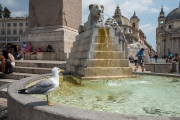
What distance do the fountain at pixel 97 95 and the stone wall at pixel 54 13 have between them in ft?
13.3

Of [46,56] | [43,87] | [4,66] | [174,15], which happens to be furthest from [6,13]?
[43,87]

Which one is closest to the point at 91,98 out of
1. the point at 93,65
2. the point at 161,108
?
the point at 161,108

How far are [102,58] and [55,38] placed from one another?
6123 millimetres

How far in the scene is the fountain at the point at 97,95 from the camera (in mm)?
2302

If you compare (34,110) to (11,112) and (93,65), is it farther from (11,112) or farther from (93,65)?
(93,65)

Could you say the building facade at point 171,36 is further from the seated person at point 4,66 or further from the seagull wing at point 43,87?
the seagull wing at point 43,87

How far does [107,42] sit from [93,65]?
106 centimetres

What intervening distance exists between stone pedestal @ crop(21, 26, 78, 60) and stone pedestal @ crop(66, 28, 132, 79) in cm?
475

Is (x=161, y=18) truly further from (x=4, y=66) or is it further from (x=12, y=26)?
(x=4, y=66)

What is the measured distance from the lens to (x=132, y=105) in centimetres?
326

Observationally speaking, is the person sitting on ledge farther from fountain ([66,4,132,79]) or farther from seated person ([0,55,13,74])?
fountain ([66,4,132,79])

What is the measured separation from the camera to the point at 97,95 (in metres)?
4.02

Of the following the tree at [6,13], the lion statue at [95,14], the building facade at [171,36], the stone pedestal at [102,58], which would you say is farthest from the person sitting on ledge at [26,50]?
the tree at [6,13]

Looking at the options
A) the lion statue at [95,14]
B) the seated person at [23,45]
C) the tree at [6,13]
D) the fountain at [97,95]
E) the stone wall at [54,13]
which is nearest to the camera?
the fountain at [97,95]
